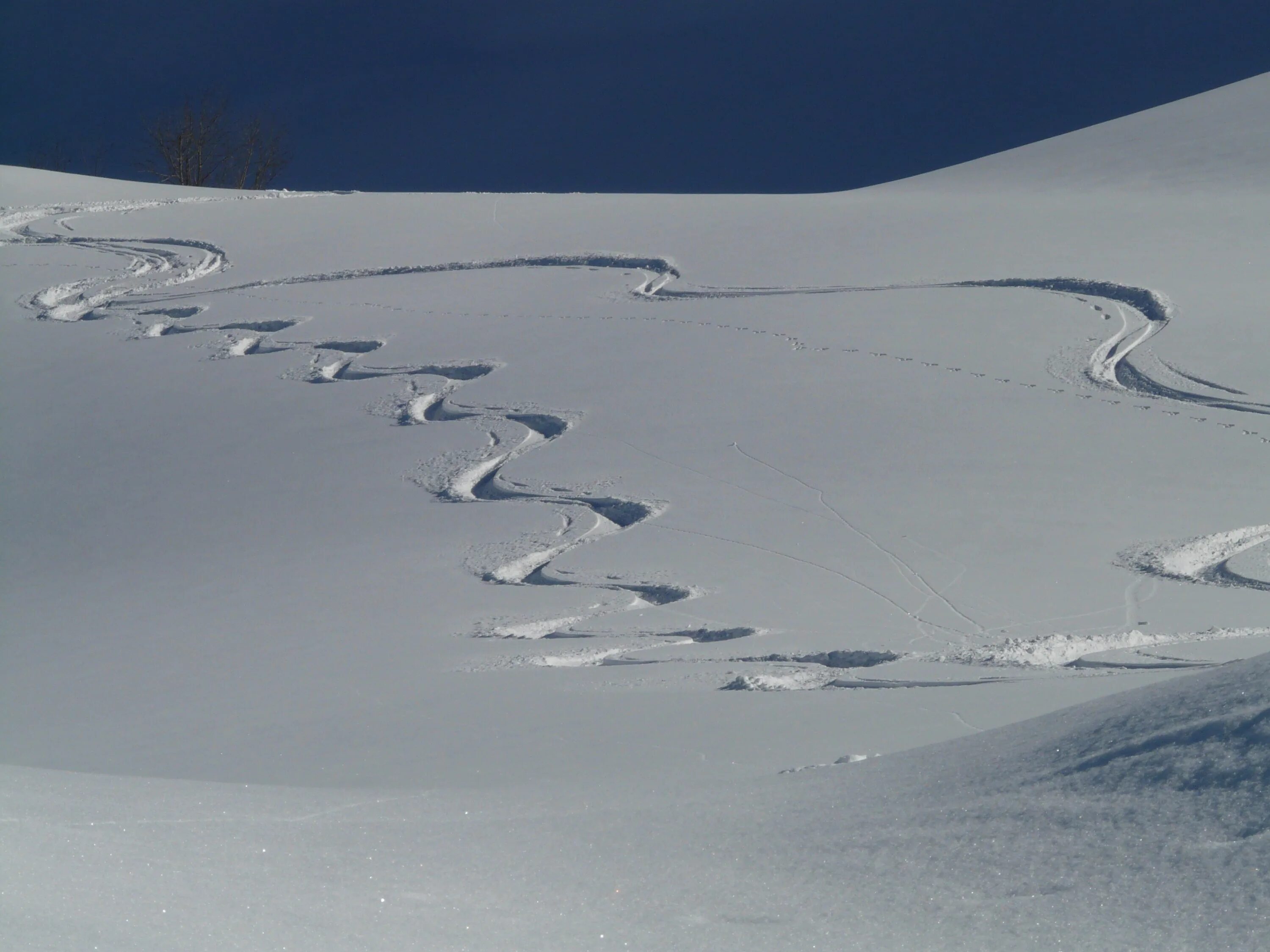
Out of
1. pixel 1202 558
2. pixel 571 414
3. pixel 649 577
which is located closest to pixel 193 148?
pixel 571 414

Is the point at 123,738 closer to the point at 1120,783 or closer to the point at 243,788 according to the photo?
the point at 243,788

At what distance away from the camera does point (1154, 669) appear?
3.13 meters

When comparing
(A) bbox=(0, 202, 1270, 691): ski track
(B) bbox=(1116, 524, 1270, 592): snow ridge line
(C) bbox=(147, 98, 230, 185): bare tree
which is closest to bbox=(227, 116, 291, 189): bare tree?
(C) bbox=(147, 98, 230, 185): bare tree

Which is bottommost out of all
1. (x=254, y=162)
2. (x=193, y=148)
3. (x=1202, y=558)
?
(x=1202, y=558)

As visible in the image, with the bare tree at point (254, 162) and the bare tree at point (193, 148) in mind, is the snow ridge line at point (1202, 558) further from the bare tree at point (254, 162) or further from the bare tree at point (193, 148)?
the bare tree at point (254, 162)

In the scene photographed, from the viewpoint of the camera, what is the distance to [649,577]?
4.22 metres

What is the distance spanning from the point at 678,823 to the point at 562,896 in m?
0.29

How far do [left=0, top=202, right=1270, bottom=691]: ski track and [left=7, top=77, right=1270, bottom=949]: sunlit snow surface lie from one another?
0.03 metres

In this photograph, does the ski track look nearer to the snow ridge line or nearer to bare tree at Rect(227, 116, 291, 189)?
the snow ridge line

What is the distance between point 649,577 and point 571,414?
1737 mm

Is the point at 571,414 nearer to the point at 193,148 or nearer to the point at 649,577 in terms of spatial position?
the point at 649,577

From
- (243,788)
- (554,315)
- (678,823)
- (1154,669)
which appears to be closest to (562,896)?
(678,823)

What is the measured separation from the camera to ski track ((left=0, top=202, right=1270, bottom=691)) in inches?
153

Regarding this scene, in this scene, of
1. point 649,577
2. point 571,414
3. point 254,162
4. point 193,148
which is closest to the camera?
point 649,577
